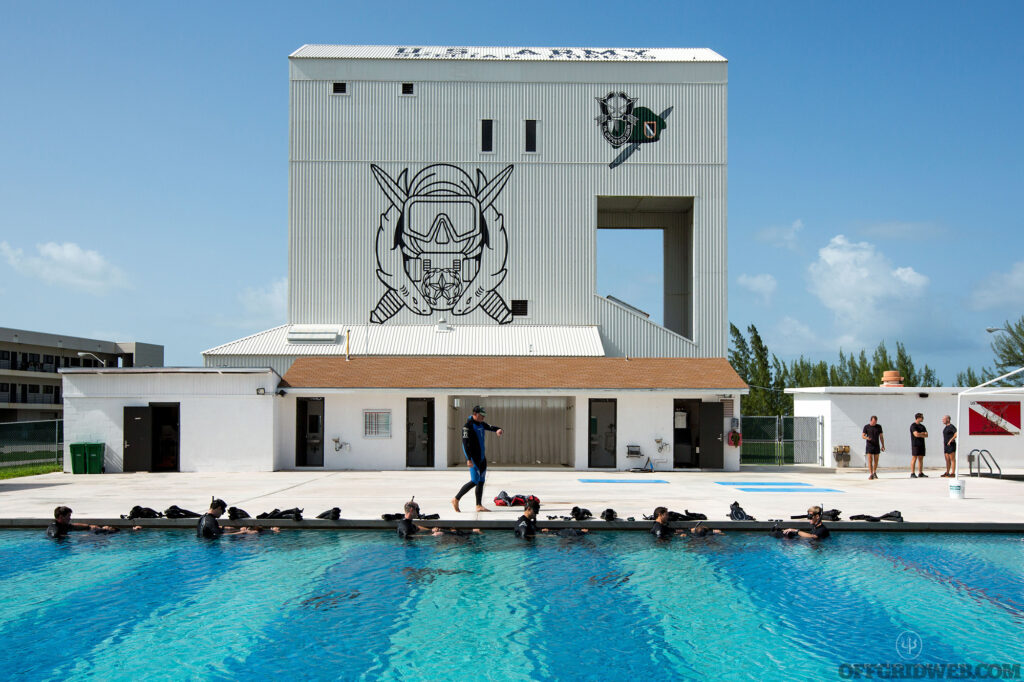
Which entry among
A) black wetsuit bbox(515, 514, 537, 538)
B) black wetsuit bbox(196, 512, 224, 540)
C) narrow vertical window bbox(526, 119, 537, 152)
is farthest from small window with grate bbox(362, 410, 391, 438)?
narrow vertical window bbox(526, 119, 537, 152)

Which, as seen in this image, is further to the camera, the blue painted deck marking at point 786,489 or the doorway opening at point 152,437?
the doorway opening at point 152,437

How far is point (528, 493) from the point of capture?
19.0 meters

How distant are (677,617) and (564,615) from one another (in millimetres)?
1254

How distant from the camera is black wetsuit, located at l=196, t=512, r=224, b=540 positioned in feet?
43.4

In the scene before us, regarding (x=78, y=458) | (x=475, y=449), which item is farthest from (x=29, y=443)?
(x=475, y=449)

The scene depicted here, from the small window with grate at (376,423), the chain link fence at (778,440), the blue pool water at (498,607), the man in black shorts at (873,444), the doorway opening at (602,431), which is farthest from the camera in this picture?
the chain link fence at (778,440)

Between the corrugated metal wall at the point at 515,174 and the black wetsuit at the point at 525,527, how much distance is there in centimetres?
2166

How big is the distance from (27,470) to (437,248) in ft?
55.9

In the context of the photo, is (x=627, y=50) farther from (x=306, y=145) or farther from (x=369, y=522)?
(x=369, y=522)

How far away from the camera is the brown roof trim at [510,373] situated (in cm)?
2647

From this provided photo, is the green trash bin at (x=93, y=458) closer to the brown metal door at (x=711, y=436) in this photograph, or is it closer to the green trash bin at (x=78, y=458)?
the green trash bin at (x=78, y=458)

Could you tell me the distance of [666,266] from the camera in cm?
3984

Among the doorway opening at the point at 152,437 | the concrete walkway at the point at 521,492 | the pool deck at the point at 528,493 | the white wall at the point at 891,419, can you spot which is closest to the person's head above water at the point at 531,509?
the pool deck at the point at 528,493

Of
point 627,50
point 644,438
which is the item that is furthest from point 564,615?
point 627,50
